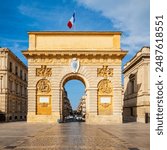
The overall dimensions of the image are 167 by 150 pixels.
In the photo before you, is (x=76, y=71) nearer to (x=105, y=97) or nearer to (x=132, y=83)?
(x=105, y=97)

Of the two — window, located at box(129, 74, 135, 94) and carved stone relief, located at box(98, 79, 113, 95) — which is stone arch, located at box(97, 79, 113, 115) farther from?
window, located at box(129, 74, 135, 94)

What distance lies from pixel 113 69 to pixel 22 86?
34562 millimetres

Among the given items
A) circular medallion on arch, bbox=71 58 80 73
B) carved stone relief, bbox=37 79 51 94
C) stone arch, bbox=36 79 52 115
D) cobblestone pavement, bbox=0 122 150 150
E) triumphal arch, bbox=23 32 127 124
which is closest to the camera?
cobblestone pavement, bbox=0 122 150 150

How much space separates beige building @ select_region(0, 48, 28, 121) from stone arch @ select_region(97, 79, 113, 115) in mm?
20121

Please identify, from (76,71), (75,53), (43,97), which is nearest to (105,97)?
(76,71)

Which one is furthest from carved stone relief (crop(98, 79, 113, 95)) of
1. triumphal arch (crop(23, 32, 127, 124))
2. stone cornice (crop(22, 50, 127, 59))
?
stone cornice (crop(22, 50, 127, 59))

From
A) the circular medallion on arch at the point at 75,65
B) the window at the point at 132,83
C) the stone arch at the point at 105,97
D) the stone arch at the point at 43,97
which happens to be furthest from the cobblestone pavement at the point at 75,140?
the window at the point at 132,83

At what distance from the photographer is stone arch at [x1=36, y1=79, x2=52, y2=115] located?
122 feet

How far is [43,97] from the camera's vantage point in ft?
122

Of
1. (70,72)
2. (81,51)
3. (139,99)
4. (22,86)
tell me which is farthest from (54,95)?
(22,86)

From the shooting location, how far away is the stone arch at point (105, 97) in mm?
36969

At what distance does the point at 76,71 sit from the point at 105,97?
458 cm

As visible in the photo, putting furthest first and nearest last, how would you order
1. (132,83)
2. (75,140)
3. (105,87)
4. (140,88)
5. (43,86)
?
(132,83) < (140,88) < (43,86) < (105,87) < (75,140)

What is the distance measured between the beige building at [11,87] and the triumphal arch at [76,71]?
15.1 metres
